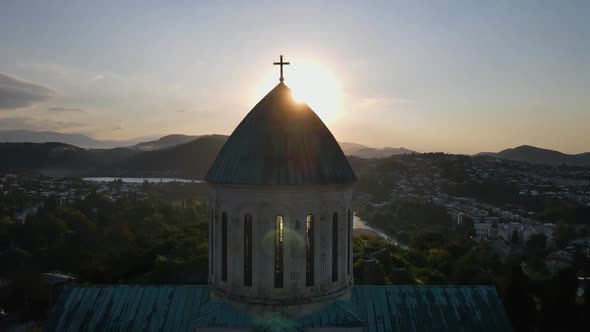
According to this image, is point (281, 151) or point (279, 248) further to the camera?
point (279, 248)

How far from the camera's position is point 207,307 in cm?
1299

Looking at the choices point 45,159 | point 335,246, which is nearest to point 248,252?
point 335,246

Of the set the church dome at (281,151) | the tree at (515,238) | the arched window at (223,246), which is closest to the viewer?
the church dome at (281,151)

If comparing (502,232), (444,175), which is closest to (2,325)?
(502,232)

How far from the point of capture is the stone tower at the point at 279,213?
12.2 metres

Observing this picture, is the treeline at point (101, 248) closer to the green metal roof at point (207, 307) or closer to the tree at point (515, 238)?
the green metal roof at point (207, 307)

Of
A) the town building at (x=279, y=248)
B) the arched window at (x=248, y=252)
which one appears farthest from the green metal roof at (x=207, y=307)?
the arched window at (x=248, y=252)

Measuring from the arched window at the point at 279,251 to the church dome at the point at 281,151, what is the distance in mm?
1379

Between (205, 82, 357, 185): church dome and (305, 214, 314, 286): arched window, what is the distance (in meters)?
1.33

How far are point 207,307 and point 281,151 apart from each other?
199 inches

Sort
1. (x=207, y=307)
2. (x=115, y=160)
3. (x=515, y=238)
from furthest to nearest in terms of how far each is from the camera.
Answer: (x=115, y=160)
(x=515, y=238)
(x=207, y=307)

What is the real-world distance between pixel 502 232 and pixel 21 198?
8801 centimetres

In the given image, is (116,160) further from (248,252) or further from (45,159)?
(248,252)

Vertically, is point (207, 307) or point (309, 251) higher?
point (309, 251)
